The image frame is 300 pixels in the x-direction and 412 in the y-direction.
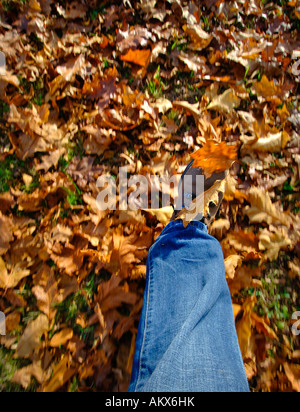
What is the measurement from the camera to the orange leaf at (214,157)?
130cm

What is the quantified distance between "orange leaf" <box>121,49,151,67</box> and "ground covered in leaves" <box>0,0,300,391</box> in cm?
1

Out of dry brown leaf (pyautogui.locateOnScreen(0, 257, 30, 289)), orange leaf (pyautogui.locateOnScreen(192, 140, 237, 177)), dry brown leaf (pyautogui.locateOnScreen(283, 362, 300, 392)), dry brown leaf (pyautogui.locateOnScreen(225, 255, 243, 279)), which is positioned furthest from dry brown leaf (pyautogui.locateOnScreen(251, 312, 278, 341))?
dry brown leaf (pyautogui.locateOnScreen(0, 257, 30, 289))

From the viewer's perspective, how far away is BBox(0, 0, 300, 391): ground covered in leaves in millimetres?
1142

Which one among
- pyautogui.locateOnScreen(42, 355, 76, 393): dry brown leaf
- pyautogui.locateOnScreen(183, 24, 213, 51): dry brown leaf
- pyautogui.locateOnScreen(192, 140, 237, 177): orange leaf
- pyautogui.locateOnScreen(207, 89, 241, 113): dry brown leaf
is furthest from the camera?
pyautogui.locateOnScreen(183, 24, 213, 51): dry brown leaf

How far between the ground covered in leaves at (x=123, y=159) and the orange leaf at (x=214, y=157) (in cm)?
A: 18

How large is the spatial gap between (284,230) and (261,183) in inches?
12.8

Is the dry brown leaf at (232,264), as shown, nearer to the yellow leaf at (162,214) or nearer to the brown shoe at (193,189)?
the brown shoe at (193,189)

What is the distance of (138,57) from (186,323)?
5.87 ft

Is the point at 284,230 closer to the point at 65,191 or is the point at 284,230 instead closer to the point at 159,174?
the point at 159,174

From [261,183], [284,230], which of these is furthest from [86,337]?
[261,183]

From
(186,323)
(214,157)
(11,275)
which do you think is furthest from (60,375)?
(214,157)

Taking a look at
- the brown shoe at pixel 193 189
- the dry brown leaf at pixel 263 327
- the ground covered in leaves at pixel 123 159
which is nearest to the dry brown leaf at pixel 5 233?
the ground covered in leaves at pixel 123 159

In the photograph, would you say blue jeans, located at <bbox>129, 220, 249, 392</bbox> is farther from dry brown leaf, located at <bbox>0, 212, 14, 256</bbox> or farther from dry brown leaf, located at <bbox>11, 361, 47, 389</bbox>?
dry brown leaf, located at <bbox>0, 212, 14, 256</bbox>

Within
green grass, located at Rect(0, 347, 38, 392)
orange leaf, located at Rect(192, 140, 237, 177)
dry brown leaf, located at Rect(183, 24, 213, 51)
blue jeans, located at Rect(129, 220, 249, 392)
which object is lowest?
green grass, located at Rect(0, 347, 38, 392)
